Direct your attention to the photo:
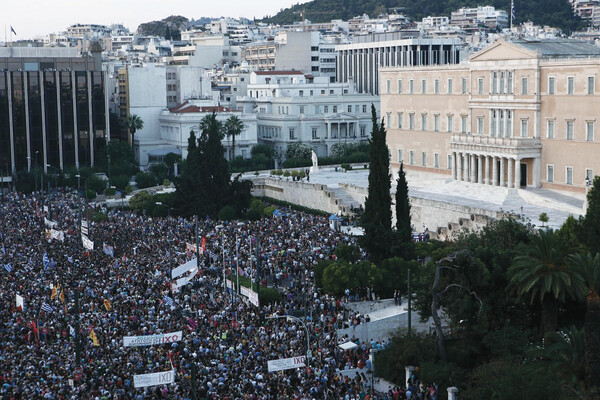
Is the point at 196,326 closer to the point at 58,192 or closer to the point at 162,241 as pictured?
the point at 162,241

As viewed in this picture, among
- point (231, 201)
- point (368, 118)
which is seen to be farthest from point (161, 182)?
point (368, 118)

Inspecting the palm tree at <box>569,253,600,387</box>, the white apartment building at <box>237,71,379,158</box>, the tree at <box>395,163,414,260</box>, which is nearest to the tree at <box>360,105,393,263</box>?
the tree at <box>395,163,414,260</box>

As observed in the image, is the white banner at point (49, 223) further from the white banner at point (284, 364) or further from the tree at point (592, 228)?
the tree at point (592, 228)

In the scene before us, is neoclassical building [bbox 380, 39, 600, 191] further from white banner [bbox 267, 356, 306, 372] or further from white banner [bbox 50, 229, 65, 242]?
white banner [bbox 267, 356, 306, 372]

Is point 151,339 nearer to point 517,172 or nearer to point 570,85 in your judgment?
point 517,172

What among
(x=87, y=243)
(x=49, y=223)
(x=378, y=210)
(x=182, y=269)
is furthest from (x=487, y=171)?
(x=182, y=269)

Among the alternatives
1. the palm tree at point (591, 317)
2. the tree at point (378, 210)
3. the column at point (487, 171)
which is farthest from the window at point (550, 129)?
the palm tree at point (591, 317)
